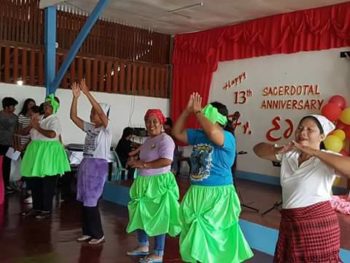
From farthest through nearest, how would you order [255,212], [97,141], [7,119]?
1. [7,119]
2. [255,212]
3. [97,141]

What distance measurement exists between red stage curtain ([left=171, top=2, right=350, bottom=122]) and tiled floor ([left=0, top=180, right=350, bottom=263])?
2914 mm

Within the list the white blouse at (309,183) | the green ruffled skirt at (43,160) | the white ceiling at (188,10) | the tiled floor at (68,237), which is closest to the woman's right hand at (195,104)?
the white blouse at (309,183)

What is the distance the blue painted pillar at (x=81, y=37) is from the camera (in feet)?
19.2

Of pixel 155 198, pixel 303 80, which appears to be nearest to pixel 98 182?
pixel 155 198

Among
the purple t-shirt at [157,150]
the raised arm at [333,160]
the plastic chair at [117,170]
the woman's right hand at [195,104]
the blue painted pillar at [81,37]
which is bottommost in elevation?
the plastic chair at [117,170]

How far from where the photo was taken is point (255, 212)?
486 centimetres

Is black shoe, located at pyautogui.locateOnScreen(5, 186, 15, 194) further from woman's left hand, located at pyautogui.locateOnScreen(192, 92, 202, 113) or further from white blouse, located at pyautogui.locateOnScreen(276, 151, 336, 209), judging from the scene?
white blouse, located at pyautogui.locateOnScreen(276, 151, 336, 209)

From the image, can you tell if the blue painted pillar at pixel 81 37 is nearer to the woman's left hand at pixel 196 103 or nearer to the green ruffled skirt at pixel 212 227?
the woman's left hand at pixel 196 103

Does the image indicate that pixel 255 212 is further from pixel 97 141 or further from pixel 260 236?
pixel 97 141

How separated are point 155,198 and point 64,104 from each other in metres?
4.60

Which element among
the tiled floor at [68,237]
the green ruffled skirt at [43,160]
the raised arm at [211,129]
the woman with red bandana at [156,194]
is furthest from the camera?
the green ruffled skirt at [43,160]

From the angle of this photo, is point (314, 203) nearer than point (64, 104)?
Yes

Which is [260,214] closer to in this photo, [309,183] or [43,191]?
[43,191]

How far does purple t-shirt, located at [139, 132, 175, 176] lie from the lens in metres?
3.37
